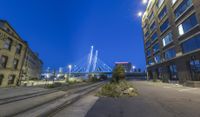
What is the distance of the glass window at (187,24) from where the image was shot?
2621 cm

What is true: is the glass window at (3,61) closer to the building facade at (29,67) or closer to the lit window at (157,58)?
the building facade at (29,67)

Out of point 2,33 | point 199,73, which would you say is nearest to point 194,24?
point 199,73

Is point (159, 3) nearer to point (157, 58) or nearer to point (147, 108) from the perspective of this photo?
point (157, 58)

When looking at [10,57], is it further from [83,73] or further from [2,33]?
[83,73]

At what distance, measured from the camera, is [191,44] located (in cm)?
2736

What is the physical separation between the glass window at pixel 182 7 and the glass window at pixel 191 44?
7267 millimetres

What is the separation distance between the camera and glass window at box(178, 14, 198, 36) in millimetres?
26214

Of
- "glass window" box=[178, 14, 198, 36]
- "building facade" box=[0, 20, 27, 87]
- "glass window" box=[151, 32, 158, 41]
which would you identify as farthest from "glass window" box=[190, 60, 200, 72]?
"building facade" box=[0, 20, 27, 87]

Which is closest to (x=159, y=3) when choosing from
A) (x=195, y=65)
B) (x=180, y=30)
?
(x=180, y=30)

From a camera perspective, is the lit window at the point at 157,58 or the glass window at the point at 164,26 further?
the lit window at the point at 157,58

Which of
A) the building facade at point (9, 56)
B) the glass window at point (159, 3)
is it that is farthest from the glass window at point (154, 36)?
the building facade at point (9, 56)

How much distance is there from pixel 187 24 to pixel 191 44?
14.9ft

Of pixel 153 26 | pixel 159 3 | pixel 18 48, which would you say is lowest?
pixel 18 48

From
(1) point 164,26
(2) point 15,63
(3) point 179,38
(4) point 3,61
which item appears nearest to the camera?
(4) point 3,61
